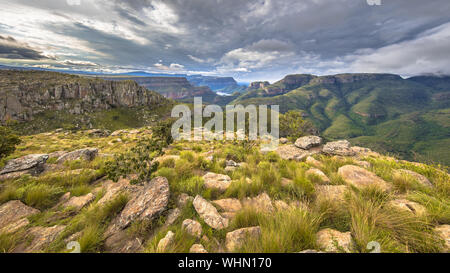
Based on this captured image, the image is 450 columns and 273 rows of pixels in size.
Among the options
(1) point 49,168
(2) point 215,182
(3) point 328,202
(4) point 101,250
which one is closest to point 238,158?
(2) point 215,182

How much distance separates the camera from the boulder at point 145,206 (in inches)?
133

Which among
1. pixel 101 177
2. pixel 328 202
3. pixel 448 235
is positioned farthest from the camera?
pixel 101 177

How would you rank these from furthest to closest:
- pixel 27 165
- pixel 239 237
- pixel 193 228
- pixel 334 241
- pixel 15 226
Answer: pixel 27 165
pixel 15 226
pixel 193 228
pixel 239 237
pixel 334 241

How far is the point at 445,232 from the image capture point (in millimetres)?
2738

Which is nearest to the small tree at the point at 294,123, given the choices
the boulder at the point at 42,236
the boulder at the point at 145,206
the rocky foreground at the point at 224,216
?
the rocky foreground at the point at 224,216

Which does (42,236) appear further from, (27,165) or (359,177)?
(359,177)

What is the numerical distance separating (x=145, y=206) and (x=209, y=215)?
1.60 meters

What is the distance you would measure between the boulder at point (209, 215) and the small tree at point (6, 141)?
1006 centimetres

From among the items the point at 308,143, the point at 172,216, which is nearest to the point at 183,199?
the point at 172,216

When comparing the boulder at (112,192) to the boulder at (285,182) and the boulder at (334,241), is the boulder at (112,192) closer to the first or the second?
the boulder at (334,241)
